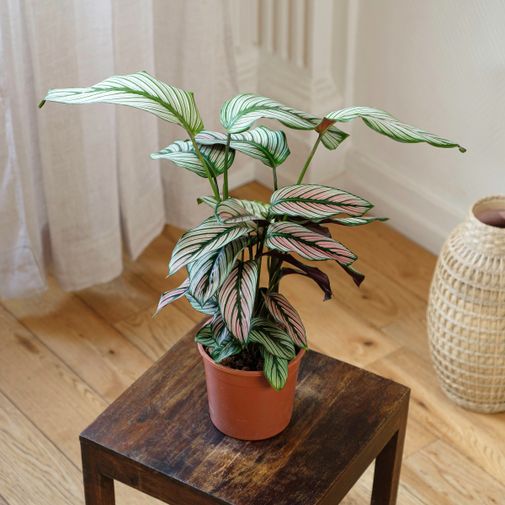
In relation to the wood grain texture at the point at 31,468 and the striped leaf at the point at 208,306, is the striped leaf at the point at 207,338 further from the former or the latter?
the wood grain texture at the point at 31,468

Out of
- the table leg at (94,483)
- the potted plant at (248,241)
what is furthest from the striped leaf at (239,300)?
the table leg at (94,483)

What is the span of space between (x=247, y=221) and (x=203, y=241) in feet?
0.22

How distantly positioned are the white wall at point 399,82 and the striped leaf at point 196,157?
1034mm

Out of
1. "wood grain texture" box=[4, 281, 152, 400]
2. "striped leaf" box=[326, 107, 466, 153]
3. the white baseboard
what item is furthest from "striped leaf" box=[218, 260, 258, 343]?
the white baseboard

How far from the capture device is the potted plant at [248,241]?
1.22 m

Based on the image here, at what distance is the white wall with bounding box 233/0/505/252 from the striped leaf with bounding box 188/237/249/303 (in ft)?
3.83

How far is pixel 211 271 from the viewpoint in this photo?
Answer: 1.22 metres

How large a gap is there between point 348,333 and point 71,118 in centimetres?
79

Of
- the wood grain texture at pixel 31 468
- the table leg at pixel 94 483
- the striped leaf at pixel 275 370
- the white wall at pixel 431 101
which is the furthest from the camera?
the white wall at pixel 431 101

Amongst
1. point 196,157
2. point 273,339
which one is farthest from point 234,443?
point 196,157

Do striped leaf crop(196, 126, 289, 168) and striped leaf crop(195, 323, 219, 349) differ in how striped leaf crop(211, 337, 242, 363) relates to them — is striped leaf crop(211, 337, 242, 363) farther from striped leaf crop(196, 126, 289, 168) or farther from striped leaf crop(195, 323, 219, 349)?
striped leaf crop(196, 126, 289, 168)

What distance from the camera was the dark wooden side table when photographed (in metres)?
1.34

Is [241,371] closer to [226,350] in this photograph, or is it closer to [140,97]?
[226,350]

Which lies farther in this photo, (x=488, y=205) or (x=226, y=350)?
(x=488, y=205)
